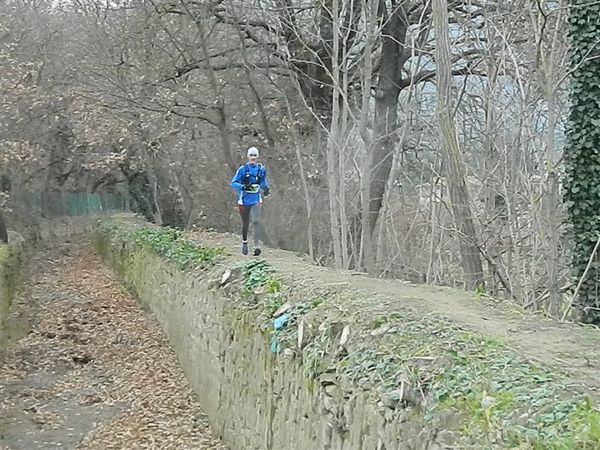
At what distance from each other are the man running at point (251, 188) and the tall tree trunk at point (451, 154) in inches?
118

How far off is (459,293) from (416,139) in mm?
12571

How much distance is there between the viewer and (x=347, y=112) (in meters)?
18.3

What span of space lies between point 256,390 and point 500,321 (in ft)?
9.65

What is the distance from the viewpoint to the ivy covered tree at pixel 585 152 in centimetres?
1316

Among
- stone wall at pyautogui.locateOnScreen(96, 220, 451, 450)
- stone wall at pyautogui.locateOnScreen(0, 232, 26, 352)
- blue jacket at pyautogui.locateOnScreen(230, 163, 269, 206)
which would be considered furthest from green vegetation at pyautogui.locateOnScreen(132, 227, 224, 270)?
stone wall at pyautogui.locateOnScreen(0, 232, 26, 352)

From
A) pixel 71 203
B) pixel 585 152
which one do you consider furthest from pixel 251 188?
pixel 71 203

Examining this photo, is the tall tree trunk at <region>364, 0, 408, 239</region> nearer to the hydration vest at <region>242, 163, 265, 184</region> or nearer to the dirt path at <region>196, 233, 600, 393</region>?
the hydration vest at <region>242, 163, 265, 184</region>

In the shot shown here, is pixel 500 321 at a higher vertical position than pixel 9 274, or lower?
higher

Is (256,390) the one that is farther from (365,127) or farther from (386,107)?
(386,107)

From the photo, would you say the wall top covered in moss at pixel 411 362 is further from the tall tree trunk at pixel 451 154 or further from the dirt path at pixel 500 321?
the tall tree trunk at pixel 451 154

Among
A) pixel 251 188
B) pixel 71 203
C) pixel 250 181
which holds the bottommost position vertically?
pixel 71 203

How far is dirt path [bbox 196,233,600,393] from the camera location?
4.98m

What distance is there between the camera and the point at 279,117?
2331 centimetres

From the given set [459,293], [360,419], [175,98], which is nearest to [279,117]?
[175,98]
